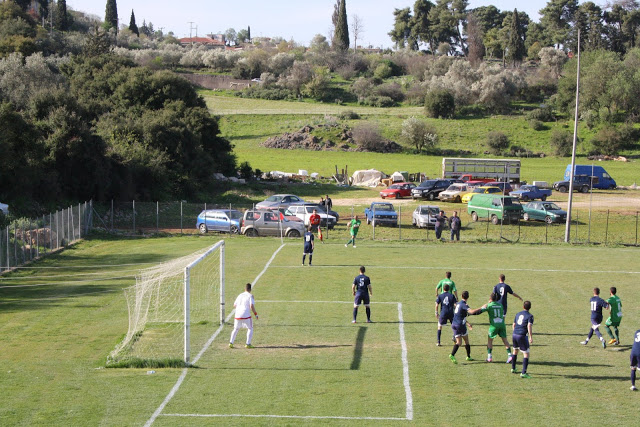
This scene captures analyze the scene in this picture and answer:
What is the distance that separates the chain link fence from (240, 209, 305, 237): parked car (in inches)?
383

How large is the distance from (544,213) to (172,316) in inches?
1242

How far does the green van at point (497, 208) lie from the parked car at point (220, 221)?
16.4 metres

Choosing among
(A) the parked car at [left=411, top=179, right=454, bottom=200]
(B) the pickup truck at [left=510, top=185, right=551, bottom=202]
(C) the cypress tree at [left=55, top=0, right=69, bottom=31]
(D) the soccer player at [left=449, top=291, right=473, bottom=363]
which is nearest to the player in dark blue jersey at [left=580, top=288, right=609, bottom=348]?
(D) the soccer player at [left=449, top=291, right=473, bottom=363]

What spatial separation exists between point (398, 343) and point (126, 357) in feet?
23.3

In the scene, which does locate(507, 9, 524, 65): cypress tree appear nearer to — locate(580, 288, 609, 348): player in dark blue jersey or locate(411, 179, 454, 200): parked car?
locate(411, 179, 454, 200): parked car

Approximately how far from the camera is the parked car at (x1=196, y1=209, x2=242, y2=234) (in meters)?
42.8

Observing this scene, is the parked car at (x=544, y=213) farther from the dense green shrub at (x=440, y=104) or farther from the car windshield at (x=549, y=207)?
the dense green shrub at (x=440, y=104)

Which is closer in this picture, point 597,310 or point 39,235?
point 597,310

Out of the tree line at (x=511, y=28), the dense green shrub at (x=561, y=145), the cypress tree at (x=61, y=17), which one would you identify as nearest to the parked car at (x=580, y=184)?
the dense green shrub at (x=561, y=145)

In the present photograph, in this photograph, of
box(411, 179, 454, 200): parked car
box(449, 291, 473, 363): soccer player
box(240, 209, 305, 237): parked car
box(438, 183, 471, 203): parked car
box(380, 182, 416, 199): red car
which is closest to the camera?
box(449, 291, 473, 363): soccer player

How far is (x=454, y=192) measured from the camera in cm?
5672

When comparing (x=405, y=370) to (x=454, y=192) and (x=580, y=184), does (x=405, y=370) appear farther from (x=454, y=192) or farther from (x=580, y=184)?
(x=580, y=184)

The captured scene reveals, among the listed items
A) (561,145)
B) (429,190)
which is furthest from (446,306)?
(561,145)

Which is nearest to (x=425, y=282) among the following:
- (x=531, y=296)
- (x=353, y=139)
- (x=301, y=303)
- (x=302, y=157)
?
(x=531, y=296)
